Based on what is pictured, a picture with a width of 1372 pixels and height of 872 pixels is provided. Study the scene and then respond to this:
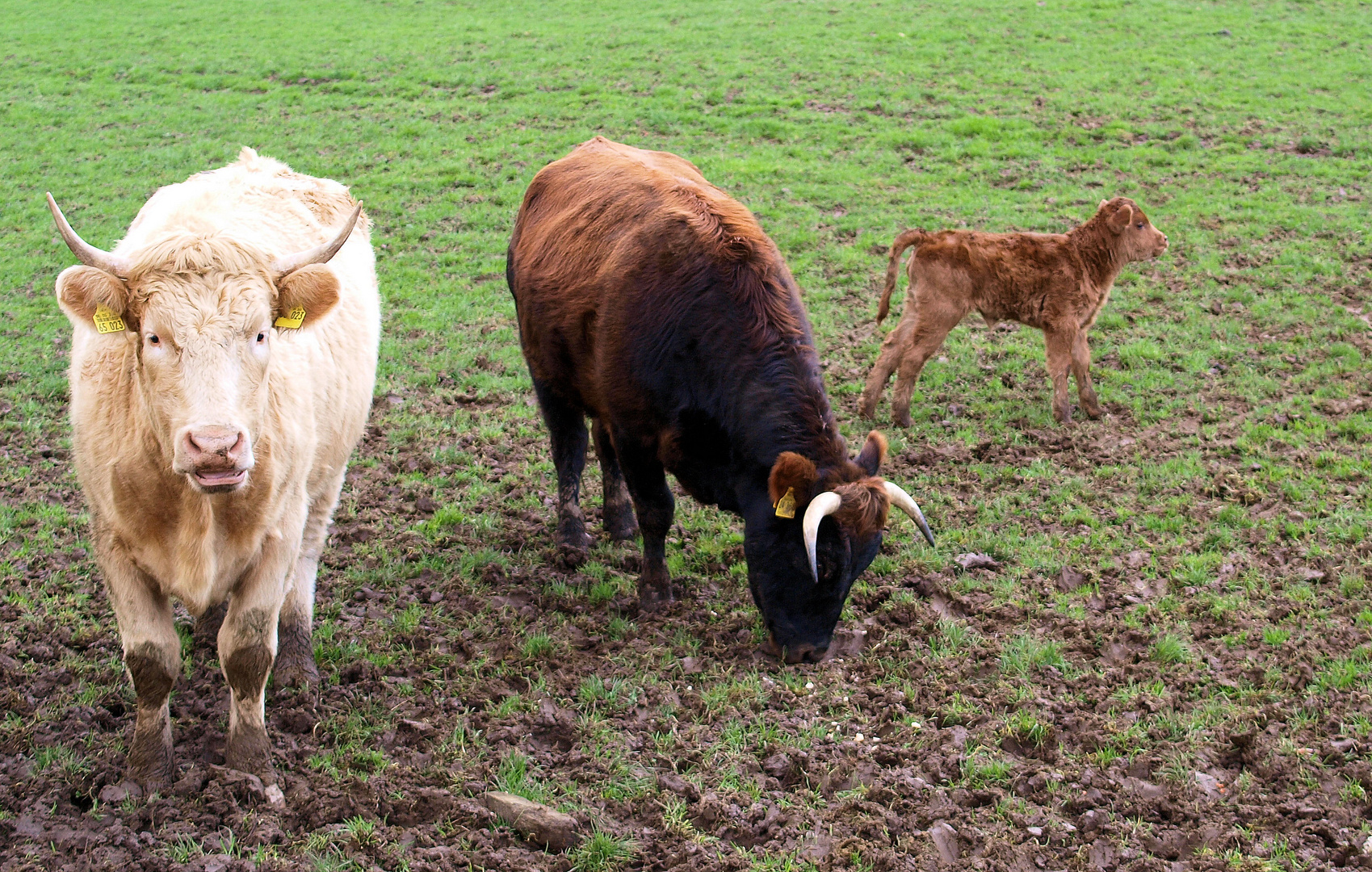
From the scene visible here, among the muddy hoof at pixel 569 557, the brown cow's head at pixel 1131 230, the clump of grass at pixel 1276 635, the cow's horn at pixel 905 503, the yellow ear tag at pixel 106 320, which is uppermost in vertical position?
the yellow ear tag at pixel 106 320

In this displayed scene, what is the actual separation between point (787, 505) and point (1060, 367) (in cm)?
404

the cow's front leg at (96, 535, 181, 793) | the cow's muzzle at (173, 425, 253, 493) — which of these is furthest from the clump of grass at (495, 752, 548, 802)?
the cow's muzzle at (173, 425, 253, 493)

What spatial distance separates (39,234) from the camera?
11539mm

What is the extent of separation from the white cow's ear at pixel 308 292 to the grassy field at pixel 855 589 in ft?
6.15

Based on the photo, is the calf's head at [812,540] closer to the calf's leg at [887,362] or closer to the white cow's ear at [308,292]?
the white cow's ear at [308,292]

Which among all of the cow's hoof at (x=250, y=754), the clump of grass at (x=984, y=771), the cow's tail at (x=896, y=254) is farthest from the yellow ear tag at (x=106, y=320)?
the cow's tail at (x=896, y=254)

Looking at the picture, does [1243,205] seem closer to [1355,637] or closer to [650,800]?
[1355,637]

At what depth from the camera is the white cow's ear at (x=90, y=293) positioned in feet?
11.8

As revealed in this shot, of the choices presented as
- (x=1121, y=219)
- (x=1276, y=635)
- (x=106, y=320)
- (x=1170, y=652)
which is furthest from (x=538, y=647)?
(x=1121, y=219)

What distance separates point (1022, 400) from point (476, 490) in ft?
14.3

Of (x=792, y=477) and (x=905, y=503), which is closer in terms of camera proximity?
(x=792, y=477)

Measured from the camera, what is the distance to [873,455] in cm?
531

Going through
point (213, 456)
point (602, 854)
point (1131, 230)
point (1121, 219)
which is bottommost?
point (602, 854)

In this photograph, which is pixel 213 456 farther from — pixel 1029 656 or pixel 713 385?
pixel 1029 656
